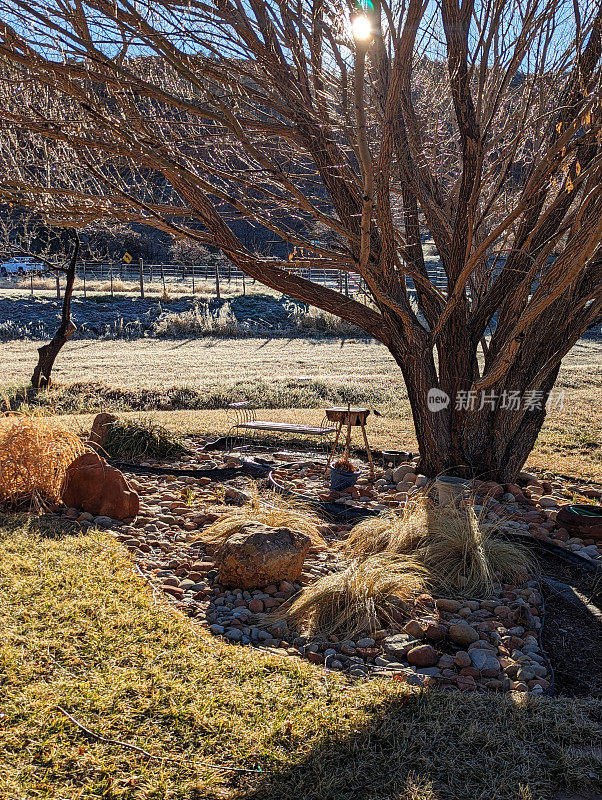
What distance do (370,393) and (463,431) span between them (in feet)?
20.1

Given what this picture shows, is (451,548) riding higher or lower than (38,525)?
higher

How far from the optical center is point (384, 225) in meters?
4.93

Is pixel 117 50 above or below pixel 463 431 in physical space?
above

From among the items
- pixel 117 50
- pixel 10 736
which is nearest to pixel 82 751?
pixel 10 736

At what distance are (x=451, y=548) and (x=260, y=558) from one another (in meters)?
1.13

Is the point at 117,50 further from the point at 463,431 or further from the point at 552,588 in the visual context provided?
the point at 552,588

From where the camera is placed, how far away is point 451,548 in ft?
13.6

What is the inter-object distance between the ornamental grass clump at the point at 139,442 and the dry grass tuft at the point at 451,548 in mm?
2965

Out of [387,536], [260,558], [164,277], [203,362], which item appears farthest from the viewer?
[164,277]

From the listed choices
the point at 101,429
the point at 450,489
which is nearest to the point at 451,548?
the point at 450,489

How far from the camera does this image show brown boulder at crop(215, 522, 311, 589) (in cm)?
383

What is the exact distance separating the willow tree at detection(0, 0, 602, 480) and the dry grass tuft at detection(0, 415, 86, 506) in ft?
5.51

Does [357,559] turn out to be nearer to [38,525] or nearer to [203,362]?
[38,525]

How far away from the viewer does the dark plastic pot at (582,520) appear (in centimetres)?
480
